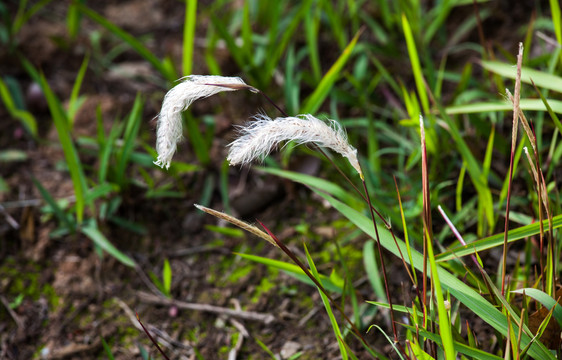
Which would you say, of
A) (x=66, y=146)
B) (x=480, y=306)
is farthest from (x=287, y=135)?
(x=66, y=146)

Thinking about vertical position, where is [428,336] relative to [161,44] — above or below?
below

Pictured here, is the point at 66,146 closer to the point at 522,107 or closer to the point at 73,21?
the point at 73,21

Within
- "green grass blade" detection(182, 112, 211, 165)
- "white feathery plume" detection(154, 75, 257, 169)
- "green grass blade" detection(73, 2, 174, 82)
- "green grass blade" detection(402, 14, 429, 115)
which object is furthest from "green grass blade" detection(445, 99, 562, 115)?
"green grass blade" detection(73, 2, 174, 82)

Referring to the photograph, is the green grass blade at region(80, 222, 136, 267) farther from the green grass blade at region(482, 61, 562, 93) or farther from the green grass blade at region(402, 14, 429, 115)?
the green grass blade at region(482, 61, 562, 93)

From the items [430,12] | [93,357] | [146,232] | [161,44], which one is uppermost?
[430,12]

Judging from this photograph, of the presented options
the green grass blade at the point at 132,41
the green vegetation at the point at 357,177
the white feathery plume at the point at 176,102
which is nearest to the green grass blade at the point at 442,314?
the green vegetation at the point at 357,177

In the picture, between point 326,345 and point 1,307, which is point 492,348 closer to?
point 326,345

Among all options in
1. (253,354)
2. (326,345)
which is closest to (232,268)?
(253,354)
